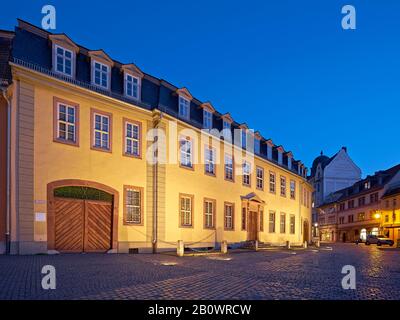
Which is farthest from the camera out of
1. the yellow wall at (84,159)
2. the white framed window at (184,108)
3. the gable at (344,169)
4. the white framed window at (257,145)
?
the gable at (344,169)

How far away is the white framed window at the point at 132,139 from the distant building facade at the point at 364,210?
37.4 m

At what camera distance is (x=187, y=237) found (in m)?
21.7

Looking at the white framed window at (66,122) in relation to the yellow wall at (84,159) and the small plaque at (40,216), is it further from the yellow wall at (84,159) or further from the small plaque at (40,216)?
the small plaque at (40,216)

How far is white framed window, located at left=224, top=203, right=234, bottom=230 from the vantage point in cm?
2558

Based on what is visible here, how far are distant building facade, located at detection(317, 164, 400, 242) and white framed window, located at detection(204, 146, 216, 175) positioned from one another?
30.4m

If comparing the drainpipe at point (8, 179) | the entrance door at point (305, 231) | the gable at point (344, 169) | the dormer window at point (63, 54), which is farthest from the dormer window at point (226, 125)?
the gable at point (344, 169)

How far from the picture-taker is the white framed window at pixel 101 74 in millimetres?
17750

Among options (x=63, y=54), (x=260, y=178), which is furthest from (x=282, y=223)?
(x=63, y=54)

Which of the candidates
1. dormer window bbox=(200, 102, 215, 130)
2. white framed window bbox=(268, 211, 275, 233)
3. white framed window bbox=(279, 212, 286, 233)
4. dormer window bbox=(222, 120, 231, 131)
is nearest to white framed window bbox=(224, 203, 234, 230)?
dormer window bbox=(222, 120, 231, 131)

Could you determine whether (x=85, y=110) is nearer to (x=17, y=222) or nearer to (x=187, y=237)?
(x=17, y=222)

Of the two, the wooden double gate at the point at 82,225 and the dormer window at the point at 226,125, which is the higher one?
the dormer window at the point at 226,125

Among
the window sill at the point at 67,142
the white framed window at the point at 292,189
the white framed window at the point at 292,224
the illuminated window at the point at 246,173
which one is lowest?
the white framed window at the point at 292,224

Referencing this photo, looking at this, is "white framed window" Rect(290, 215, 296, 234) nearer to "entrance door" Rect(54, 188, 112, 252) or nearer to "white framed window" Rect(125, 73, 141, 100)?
"white framed window" Rect(125, 73, 141, 100)
